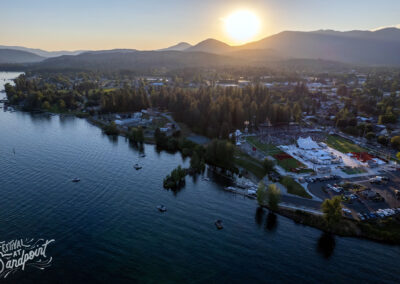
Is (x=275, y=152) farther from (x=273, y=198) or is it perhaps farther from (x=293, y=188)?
(x=273, y=198)

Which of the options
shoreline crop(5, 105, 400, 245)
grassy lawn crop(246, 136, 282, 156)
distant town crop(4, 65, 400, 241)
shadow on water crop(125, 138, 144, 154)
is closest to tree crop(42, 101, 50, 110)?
distant town crop(4, 65, 400, 241)

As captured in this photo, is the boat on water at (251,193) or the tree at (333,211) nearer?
the tree at (333,211)

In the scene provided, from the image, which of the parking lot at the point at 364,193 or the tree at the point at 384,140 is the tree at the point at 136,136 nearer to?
the parking lot at the point at 364,193

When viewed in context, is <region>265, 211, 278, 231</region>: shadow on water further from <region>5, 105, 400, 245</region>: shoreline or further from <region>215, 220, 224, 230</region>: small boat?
<region>215, 220, 224, 230</region>: small boat

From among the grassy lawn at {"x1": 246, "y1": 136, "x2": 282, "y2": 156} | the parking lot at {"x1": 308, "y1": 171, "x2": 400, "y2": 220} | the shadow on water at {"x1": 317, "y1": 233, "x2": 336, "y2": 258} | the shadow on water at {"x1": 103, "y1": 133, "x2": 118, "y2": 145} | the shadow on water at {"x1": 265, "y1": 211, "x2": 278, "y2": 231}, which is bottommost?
the shadow on water at {"x1": 317, "y1": 233, "x2": 336, "y2": 258}

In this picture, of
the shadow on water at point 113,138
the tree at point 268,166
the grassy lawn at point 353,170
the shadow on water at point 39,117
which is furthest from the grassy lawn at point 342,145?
the shadow on water at point 39,117
